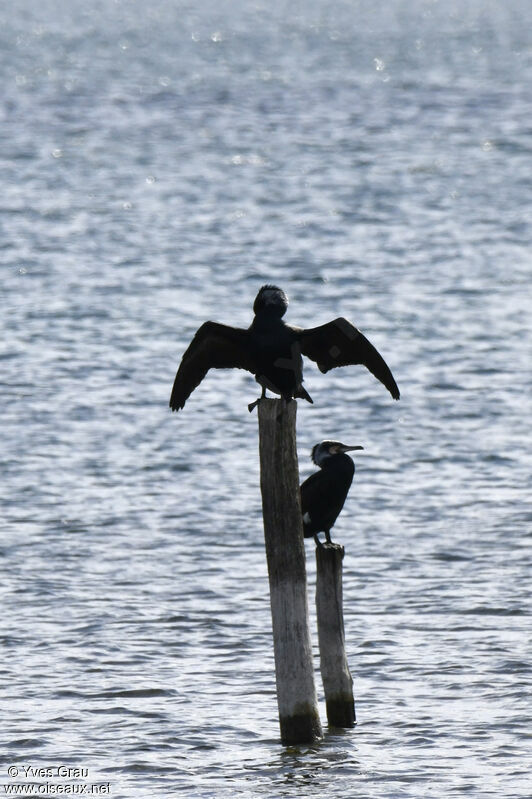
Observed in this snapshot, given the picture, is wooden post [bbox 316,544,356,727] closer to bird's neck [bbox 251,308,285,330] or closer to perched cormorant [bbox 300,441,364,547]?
perched cormorant [bbox 300,441,364,547]

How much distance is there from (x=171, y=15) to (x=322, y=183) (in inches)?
3412

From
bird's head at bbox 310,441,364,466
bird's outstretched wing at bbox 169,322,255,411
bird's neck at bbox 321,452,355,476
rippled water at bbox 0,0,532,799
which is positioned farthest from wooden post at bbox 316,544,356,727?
bird's outstretched wing at bbox 169,322,255,411

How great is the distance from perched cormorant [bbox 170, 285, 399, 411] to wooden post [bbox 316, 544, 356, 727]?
140 cm

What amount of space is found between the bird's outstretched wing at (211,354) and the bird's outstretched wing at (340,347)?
17.0 inches

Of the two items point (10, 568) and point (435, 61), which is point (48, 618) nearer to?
point (10, 568)

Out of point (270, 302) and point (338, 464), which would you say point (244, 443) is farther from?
point (270, 302)

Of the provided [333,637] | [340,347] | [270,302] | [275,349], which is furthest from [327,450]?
[270,302]

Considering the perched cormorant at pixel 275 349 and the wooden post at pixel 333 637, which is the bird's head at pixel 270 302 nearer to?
the perched cormorant at pixel 275 349

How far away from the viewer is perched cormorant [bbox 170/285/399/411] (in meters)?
12.0

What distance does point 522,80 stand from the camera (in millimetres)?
73562

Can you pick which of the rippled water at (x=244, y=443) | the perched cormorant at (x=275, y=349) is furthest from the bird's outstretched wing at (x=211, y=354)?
the rippled water at (x=244, y=443)

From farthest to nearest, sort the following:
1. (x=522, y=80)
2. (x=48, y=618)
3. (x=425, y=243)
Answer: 1. (x=522, y=80)
2. (x=425, y=243)
3. (x=48, y=618)

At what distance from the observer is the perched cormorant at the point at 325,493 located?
13.4 meters

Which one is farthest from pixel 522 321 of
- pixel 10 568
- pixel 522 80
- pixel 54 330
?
pixel 522 80
